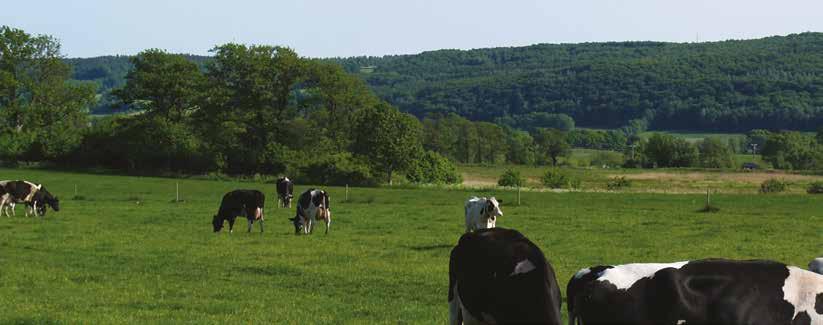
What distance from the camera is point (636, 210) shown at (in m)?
43.8

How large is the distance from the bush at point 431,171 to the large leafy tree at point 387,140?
147 cm

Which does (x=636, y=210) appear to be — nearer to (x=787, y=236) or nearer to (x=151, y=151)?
(x=787, y=236)

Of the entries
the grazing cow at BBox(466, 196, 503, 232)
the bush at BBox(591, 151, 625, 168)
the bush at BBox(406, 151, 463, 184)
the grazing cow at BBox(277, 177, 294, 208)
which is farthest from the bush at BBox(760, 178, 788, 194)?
the bush at BBox(591, 151, 625, 168)

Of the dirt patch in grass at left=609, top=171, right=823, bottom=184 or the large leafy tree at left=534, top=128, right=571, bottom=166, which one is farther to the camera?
the large leafy tree at left=534, top=128, right=571, bottom=166

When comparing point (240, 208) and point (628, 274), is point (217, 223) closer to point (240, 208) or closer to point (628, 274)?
point (240, 208)

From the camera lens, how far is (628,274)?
30.8 ft

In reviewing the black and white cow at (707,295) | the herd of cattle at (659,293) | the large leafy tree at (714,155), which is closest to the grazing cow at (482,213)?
the herd of cattle at (659,293)

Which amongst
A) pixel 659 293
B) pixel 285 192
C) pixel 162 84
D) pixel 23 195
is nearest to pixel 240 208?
pixel 23 195

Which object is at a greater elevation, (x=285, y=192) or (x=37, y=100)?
(x=37, y=100)

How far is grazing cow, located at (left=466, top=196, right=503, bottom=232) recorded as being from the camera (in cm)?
2775

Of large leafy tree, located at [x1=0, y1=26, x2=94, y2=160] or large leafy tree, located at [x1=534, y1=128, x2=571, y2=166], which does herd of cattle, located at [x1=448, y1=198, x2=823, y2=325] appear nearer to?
large leafy tree, located at [x1=0, y1=26, x2=94, y2=160]

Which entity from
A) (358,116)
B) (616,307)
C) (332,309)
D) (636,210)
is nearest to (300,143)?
(358,116)

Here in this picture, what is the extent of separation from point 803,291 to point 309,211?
23.7 m

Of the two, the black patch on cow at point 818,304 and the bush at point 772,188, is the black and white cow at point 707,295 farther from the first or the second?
the bush at point 772,188
